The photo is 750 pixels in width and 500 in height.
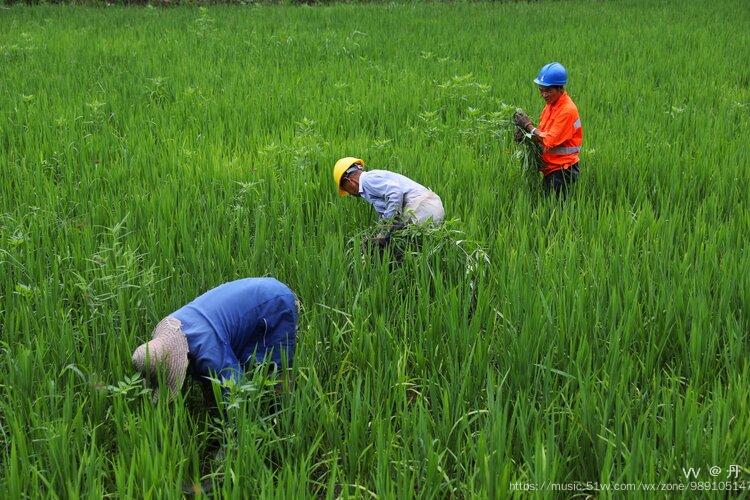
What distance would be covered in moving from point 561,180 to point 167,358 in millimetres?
3060

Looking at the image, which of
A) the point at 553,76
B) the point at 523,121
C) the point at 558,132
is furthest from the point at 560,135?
the point at 553,76

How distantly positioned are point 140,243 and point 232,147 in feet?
6.94

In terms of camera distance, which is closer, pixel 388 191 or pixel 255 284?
pixel 255 284

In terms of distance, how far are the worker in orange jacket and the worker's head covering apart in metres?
2.78

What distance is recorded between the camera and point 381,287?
10.4ft

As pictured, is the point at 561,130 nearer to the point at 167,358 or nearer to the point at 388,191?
the point at 388,191

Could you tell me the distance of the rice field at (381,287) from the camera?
212cm

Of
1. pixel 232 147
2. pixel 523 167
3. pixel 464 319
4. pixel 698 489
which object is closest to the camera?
pixel 698 489

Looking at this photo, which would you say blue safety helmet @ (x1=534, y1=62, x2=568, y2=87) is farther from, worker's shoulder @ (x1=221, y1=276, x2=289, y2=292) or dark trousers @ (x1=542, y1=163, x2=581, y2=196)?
worker's shoulder @ (x1=221, y1=276, x2=289, y2=292)

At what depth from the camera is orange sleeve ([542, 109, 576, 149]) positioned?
14.6ft

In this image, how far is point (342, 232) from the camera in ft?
12.7

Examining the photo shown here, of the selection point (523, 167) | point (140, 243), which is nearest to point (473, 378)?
point (140, 243)

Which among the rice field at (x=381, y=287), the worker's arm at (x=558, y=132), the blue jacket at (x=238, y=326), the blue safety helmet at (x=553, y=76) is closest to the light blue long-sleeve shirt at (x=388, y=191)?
the rice field at (x=381, y=287)

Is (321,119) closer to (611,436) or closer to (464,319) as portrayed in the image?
(464,319)
